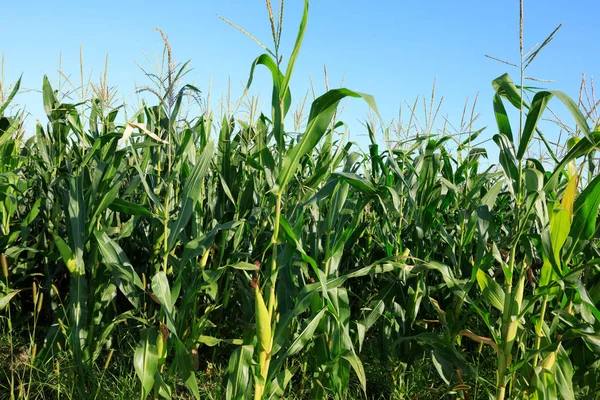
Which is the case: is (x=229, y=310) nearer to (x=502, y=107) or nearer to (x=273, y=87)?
(x=273, y=87)

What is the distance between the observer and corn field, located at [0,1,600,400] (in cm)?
244

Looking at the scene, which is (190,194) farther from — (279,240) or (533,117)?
(533,117)

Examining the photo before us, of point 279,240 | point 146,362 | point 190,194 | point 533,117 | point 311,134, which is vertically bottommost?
point 146,362

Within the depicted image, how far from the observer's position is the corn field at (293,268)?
244 centimetres

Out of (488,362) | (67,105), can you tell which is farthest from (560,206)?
(67,105)

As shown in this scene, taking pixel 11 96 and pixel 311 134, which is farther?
pixel 11 96

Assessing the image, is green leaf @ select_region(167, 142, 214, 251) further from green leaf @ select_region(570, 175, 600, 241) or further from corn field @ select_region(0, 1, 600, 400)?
green leaf @ select_region(570, 175, 600, 241)

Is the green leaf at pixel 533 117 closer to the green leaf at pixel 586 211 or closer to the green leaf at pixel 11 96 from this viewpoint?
the green leaf at pixel 586 211

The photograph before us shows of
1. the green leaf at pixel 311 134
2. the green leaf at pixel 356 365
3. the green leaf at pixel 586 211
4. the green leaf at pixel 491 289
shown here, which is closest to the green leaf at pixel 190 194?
the green leaf at pixel 311 134

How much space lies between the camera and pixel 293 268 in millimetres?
2793

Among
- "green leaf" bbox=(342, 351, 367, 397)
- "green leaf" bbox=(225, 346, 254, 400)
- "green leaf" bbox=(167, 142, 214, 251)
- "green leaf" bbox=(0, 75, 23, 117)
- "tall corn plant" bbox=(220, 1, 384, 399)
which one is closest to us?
"tall corn plant" bbox=(220, 1, 384, 399)

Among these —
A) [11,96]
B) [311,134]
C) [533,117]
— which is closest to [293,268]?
[311,134]

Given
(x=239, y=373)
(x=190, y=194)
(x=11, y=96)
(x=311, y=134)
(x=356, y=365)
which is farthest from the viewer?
(x=11, y=96)

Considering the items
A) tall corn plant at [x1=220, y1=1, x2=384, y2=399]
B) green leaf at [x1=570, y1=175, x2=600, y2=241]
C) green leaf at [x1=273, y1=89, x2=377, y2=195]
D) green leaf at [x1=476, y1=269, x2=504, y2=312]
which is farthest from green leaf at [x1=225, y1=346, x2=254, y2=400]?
green leaf at [x1=570, y1=175, x2=600, y2=241]
